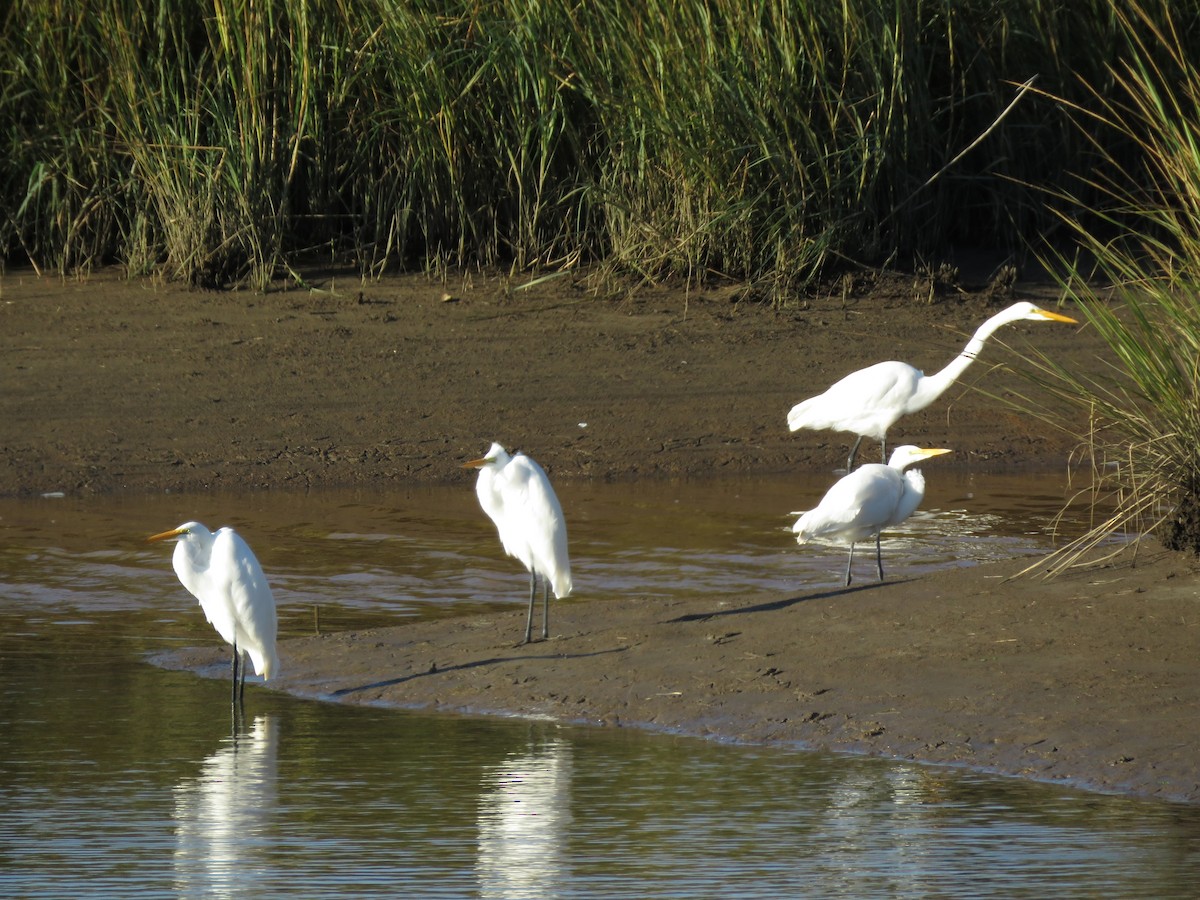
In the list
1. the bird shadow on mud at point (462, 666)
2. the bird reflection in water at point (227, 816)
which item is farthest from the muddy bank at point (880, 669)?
the bird reflection in water at point (227, 816)

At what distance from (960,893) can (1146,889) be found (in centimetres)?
40

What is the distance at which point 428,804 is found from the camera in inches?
185

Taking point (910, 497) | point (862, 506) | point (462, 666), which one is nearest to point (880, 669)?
point (862, 506)

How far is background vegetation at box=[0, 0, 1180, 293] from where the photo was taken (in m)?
11.7

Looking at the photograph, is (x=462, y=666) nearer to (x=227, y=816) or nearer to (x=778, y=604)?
(x=778, y=604)

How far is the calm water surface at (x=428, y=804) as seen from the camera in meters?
4.12

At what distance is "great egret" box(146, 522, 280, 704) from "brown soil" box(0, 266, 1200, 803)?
0.24m

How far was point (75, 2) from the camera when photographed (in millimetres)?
12023

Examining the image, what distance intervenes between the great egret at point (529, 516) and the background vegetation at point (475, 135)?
5.34 meters

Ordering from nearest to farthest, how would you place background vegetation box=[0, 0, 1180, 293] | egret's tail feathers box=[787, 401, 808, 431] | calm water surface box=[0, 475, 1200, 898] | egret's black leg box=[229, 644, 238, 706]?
calm water surface box=[0, 475, 1200, 898] < egret's black leg box=[229, 644, 238, 706] < egret's tail feathers box=[787, 401, 808, 431] < background vegetation box=[0, 0, 1180, 293]

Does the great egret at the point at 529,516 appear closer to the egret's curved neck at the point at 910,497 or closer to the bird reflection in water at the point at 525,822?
the bird reflection in water at the point at 525,822

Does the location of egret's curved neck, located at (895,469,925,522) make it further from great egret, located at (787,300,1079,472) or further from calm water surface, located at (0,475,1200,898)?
great egret, located at (787,300,1079,472)

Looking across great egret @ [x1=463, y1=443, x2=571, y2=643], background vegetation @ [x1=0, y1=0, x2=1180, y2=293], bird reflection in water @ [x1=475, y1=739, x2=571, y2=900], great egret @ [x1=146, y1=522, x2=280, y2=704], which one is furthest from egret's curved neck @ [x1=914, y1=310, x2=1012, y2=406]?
bird reflection in water @ [x1=475, y1=739, x2=571, y2=900]

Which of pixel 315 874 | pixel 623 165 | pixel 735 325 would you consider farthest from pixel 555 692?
pixel 623 165
